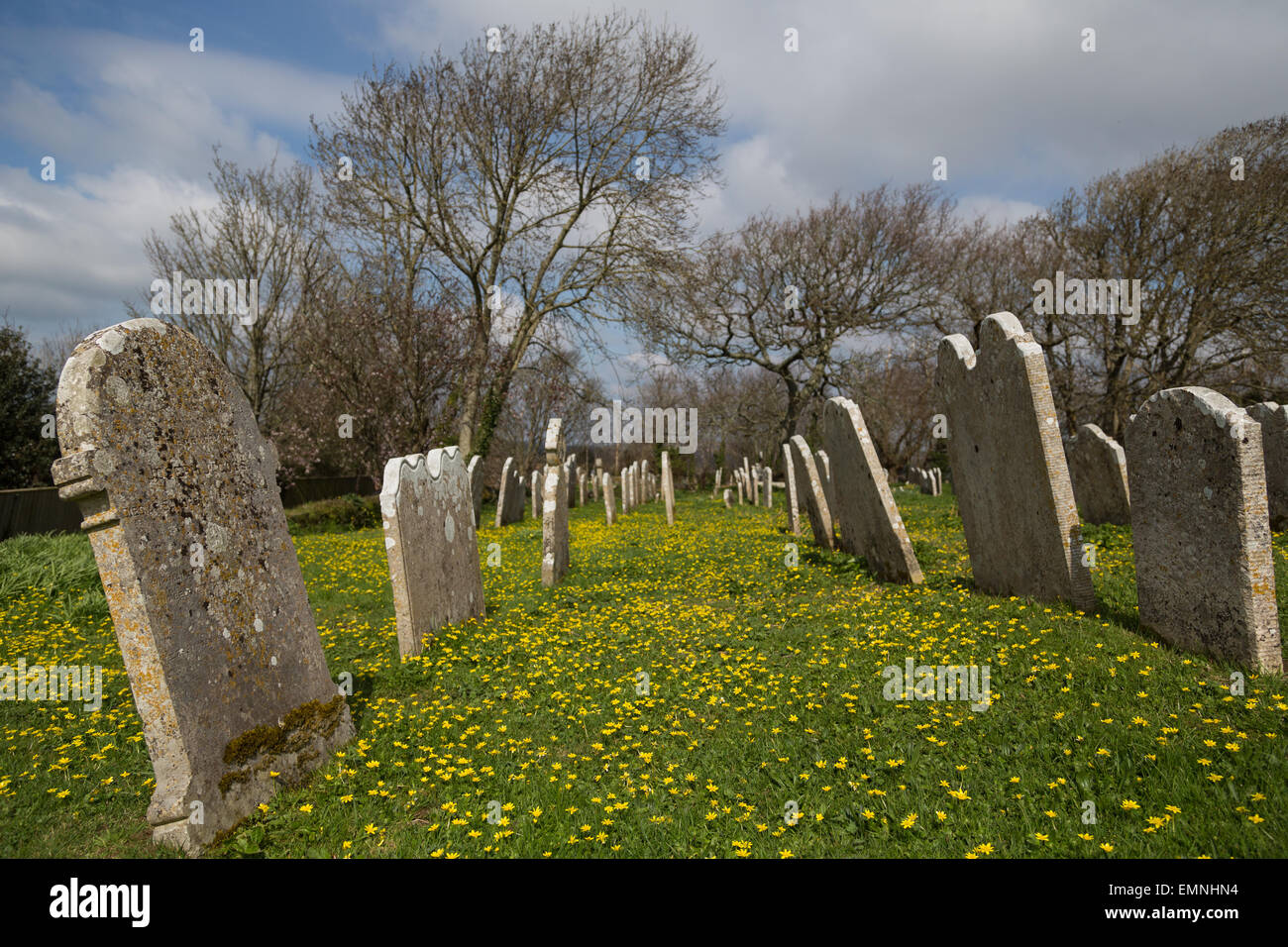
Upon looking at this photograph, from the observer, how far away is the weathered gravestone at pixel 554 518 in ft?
32.0

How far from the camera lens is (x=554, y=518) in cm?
1002

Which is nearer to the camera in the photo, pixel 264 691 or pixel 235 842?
pixel 235 842

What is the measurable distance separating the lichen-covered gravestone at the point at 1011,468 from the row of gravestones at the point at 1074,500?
15 millimetres

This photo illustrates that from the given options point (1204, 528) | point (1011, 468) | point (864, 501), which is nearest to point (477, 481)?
point (864, 501)

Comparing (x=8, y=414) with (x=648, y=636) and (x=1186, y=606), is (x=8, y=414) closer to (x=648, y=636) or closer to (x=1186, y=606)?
(x=648, y=636)

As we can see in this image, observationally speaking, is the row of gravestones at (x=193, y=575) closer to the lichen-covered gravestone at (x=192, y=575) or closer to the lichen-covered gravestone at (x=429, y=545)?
Result: the lichen-covered gravestone at (x=192, y=575)

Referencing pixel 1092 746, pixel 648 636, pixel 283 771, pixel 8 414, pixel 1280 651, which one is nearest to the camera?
pixel 1092 746

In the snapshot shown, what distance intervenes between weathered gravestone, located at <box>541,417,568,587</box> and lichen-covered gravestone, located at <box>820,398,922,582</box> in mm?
4093

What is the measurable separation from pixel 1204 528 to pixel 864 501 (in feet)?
14.3

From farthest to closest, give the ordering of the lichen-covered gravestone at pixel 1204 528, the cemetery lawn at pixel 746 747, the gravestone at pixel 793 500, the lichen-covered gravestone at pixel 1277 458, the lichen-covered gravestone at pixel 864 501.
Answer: the gravestone at pixel 793 500
the lichen-covered gravestone at pixel 1277 458
the lichen-covered gravestone at pixel 864 501
the lichen-covered gravestone at pixel 1204 528
the cemetery lawn at pixel 746 747

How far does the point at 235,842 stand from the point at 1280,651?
591 centimetres

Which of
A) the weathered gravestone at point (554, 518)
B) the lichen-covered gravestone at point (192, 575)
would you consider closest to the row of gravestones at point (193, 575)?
the lichen-covered gravestone at point (192, 575)

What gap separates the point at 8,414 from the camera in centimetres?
2042
